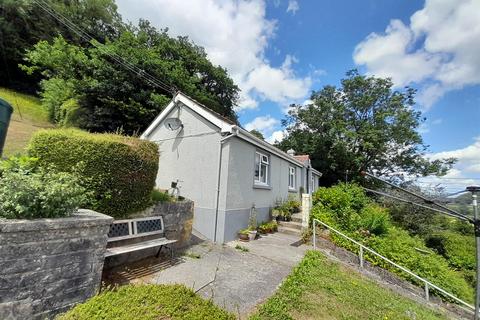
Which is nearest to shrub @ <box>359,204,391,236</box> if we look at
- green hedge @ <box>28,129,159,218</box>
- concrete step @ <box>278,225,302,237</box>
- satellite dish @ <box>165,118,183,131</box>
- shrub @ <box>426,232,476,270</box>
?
concrete step @ <box>278,225,302,237</box>

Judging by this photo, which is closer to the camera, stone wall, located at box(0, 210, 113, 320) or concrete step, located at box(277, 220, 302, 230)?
stone wall, located at box(0, 210, 113, 320)

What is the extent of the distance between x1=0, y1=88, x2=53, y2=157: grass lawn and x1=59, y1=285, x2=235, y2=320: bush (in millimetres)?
10408

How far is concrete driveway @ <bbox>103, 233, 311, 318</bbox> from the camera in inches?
178

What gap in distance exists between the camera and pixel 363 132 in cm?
2427

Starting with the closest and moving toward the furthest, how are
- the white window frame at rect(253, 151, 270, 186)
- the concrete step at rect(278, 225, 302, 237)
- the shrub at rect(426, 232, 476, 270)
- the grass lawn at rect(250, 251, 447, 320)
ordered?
the grass lawn at rect(250, 251, 447, 320)
the concrete step at rect(278, 225, 302, 237)
the white window frame at rect(253, 151, 270, 186)
the shrub at rect(426, 232, 476, 270)

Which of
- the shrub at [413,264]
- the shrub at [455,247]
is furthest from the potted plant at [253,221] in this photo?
the shrub at [455,247]

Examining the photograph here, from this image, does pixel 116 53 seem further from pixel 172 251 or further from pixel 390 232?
pixel 390 232

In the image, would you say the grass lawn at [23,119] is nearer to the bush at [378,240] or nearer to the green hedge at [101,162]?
the green hedge at [101,162]

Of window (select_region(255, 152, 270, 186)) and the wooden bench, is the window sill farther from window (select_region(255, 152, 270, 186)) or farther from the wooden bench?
the wooden bench

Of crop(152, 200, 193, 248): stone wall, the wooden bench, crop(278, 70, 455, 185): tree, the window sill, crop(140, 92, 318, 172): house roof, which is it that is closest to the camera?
the wooden bench

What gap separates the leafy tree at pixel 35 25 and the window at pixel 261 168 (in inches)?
873

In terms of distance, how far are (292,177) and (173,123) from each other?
30.3ft

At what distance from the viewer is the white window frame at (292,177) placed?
596 inches

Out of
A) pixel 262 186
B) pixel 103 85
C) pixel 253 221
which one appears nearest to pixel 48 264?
pixel 253 221
